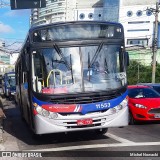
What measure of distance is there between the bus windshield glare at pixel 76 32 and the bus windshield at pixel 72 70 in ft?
1.01

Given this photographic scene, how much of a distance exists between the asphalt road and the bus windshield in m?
1.43

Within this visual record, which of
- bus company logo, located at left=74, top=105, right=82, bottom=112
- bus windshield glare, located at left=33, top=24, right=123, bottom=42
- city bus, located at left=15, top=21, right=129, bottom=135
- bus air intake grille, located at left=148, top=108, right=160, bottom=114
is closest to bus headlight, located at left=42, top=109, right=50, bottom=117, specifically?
city bus, located at left=15, top=21, right=129, bottom=135

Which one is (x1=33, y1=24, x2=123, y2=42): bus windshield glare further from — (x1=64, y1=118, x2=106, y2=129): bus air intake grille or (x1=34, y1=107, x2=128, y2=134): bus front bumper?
(x1=64, y1=118, x2=106, y2=129): bus air intake grille

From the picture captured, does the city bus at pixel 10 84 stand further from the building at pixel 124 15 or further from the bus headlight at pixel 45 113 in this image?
the building at pixel 124 15

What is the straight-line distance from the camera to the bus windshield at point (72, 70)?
8.94m

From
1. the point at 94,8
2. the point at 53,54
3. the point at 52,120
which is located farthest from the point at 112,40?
the point at 94,8

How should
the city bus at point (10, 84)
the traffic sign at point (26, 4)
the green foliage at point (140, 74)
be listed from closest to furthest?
Answer: the traffic sign at point (26, 4)
the city bus at point (10, 84)
the green foliage at point (140, 74)

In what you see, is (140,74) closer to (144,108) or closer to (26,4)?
(26,4)

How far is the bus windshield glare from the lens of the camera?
9188mm

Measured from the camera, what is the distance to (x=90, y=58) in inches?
360

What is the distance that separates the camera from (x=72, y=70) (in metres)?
9.01

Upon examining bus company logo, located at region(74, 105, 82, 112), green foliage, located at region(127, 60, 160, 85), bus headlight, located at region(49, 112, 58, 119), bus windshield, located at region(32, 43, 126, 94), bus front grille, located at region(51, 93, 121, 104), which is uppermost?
bus windshield, located at region(32, 43, 126, 94)

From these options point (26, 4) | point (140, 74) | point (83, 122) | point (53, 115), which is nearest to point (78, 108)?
point (83, 122)

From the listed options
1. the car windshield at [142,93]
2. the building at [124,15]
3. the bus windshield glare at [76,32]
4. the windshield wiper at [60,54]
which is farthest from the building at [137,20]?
the windshield wiper at [60,54]
